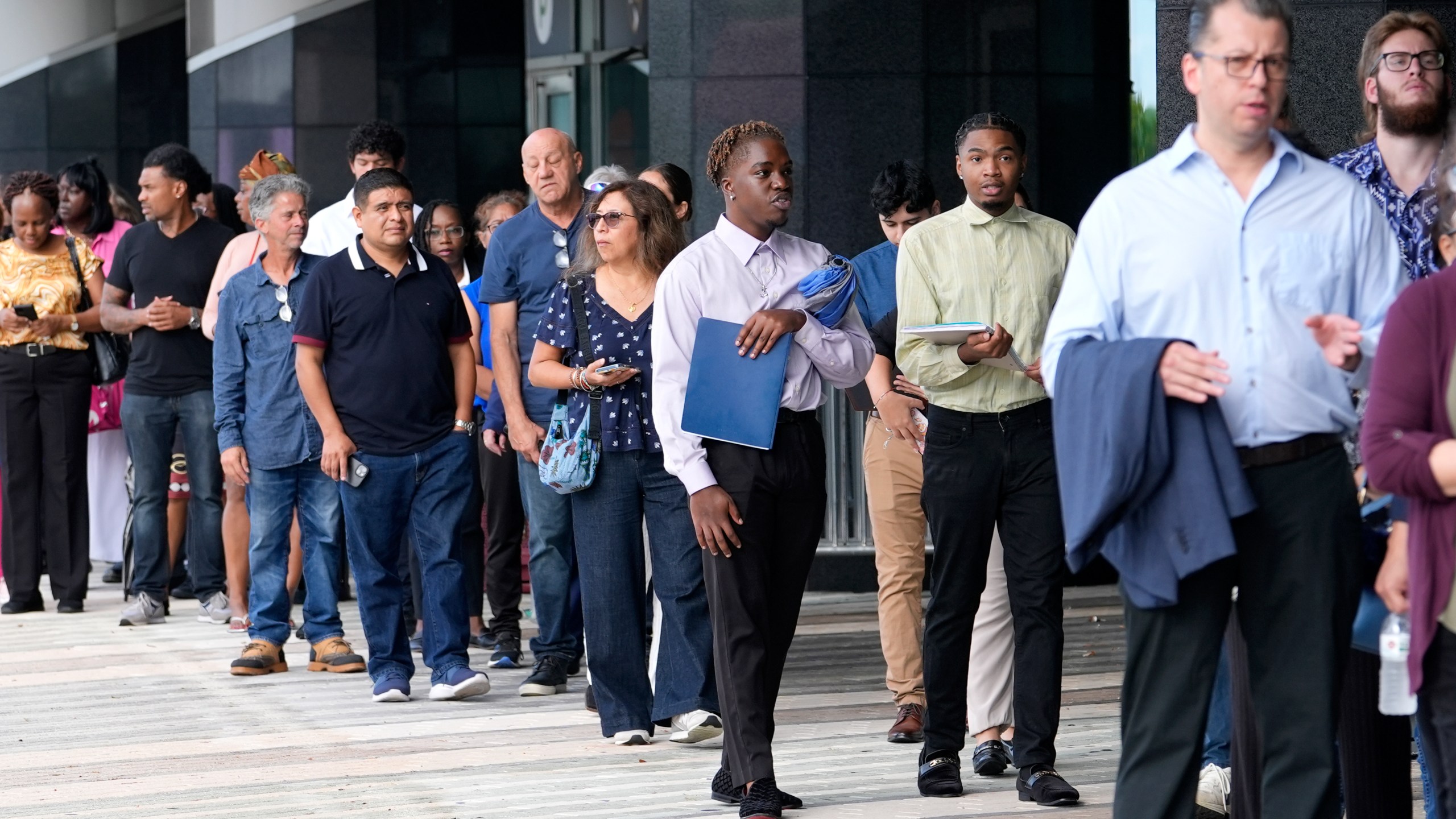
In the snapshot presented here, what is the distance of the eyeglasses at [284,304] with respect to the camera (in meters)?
9.09

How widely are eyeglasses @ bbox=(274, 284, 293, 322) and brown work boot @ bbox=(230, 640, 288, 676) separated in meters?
1.52

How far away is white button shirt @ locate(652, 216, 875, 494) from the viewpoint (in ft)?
19.4

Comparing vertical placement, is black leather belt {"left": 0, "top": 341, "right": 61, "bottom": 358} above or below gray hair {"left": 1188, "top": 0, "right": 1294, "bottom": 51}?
below

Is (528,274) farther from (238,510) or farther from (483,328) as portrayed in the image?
(238,510)

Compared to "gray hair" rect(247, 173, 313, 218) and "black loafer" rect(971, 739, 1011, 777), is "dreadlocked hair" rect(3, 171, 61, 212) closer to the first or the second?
"gray hair" rect(247, 173, 313, 218)

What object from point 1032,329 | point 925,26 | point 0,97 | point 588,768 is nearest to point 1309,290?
point 1032,329

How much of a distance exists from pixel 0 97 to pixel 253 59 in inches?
272

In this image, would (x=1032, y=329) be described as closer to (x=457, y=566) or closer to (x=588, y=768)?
(x=588, y=768)

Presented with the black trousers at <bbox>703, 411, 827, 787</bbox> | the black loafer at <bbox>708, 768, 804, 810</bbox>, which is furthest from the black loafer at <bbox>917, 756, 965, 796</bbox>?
the black trousers at <bbox>703, 411, 827, 787</bbox>

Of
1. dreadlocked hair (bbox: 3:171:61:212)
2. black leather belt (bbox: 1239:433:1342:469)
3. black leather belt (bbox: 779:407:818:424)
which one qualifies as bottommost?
black leather belt (bbox: 1239:433:1342:469)

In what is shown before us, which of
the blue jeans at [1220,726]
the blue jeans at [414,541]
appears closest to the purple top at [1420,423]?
the blue jeans at [1220,726]

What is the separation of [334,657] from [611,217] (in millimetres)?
3038

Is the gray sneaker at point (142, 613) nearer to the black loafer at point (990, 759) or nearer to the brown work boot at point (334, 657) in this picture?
the brown work boot at point (334, 657)

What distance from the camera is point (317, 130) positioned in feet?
50.3
